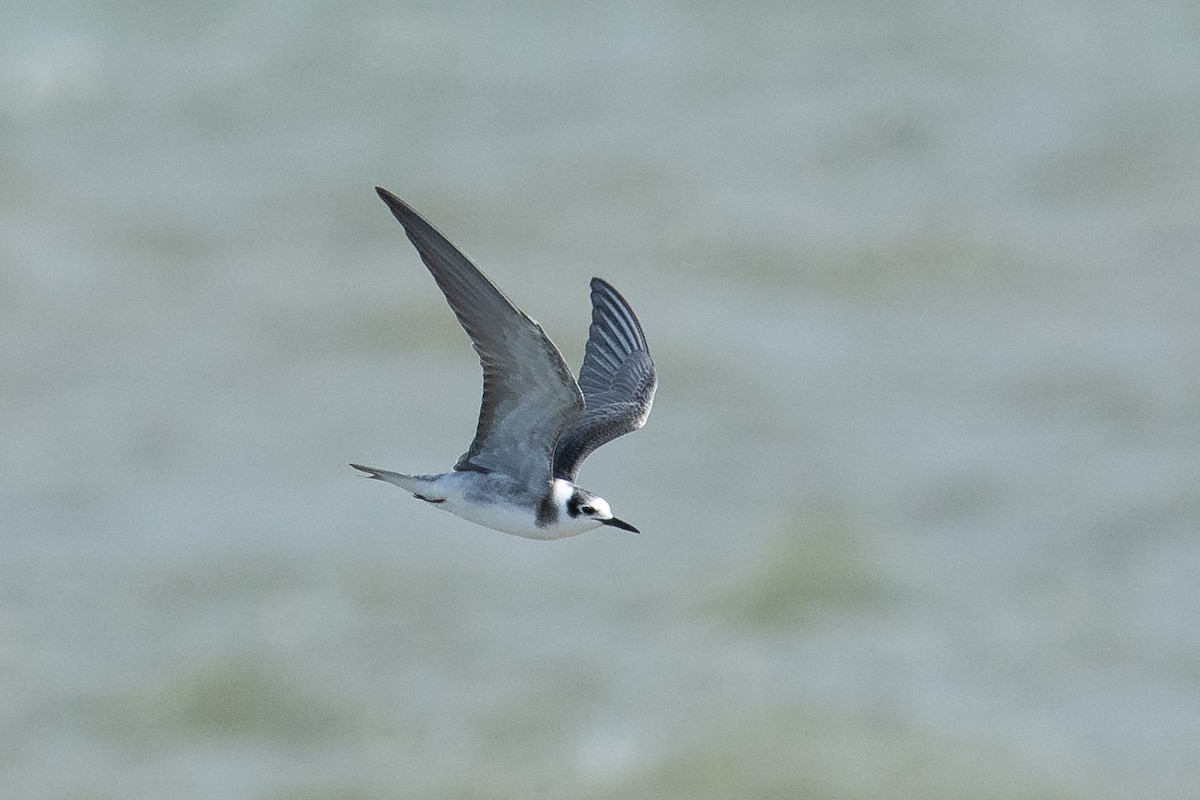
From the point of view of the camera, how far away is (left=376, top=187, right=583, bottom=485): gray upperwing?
25.5 feet

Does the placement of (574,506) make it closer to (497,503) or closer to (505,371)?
(497,503)

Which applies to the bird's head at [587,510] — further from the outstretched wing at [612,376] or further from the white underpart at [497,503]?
the outstretched wing at [612,376]

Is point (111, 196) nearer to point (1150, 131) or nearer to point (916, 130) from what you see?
point (916, 130)

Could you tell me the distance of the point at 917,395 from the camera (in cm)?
2917

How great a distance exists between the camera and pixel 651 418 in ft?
92.2

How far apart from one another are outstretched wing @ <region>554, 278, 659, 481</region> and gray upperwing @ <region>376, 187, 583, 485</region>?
1.10 metres

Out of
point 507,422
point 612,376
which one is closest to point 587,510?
point 507,422

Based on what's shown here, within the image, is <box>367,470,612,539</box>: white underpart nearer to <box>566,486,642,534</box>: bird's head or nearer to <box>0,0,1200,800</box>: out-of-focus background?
<box>566,486,642,534</box>: bird's head

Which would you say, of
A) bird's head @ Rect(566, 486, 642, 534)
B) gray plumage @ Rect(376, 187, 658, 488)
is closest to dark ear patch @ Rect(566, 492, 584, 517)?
bird's head @ Rect(566, 486, 642, 534)

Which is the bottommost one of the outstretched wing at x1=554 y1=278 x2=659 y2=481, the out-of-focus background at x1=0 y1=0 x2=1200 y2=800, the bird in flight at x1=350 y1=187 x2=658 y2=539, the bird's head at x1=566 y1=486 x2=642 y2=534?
the bird's head at x1=566 y1=486 x2=642 y2=534

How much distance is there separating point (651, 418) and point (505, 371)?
20.1 metres

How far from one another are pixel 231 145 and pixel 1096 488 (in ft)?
48.5

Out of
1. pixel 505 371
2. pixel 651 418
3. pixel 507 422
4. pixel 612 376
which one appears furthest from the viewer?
pixel 651 418

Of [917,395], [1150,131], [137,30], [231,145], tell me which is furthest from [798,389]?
[137,30]
